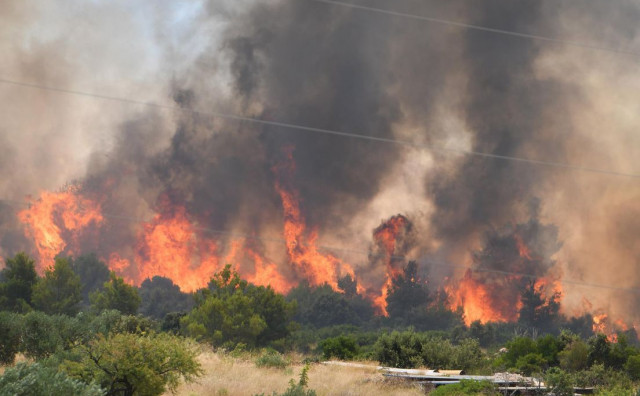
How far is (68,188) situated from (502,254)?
91.4 meters

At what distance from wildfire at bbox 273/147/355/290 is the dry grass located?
92000 millimetres

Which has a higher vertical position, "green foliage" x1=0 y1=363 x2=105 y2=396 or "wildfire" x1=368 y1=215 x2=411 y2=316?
"wildfire" x1=368 y1=215 x2=411 y2=316

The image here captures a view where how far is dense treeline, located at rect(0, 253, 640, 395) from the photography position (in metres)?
22.5

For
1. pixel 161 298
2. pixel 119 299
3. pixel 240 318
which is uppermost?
pixel 161 298

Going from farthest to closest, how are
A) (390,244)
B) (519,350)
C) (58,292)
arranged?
(390,244)
(58,292)
(519,350)

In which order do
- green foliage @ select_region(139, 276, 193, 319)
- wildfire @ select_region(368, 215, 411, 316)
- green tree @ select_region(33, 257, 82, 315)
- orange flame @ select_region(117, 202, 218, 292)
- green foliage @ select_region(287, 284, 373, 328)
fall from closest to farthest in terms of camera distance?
green tree @ select_region(33, 257, 82, 315), green foliage @ select_region(139, 276, 193, 319), green foliage @ select_region(287, 284, 373, 328), orange flame @ select_region(117, 202, 218, 292), wildfire @ select_region(368, 215, 411, 316)

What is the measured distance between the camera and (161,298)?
116000mm

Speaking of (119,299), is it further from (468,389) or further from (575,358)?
(468,389)

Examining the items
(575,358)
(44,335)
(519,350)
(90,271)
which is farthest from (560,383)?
(90,271)

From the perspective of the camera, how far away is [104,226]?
144250 millimetres

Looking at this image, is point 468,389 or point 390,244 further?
point 390,244

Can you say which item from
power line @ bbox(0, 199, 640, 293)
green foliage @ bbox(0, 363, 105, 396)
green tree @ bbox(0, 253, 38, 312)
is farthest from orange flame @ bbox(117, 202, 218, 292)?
green foliage @ bbox(0, 363, 105, 396)

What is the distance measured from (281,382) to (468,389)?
8697 mm

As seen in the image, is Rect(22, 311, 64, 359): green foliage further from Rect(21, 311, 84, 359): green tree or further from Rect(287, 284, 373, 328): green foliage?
Rect(287, 284, 373, 328): green foliage
